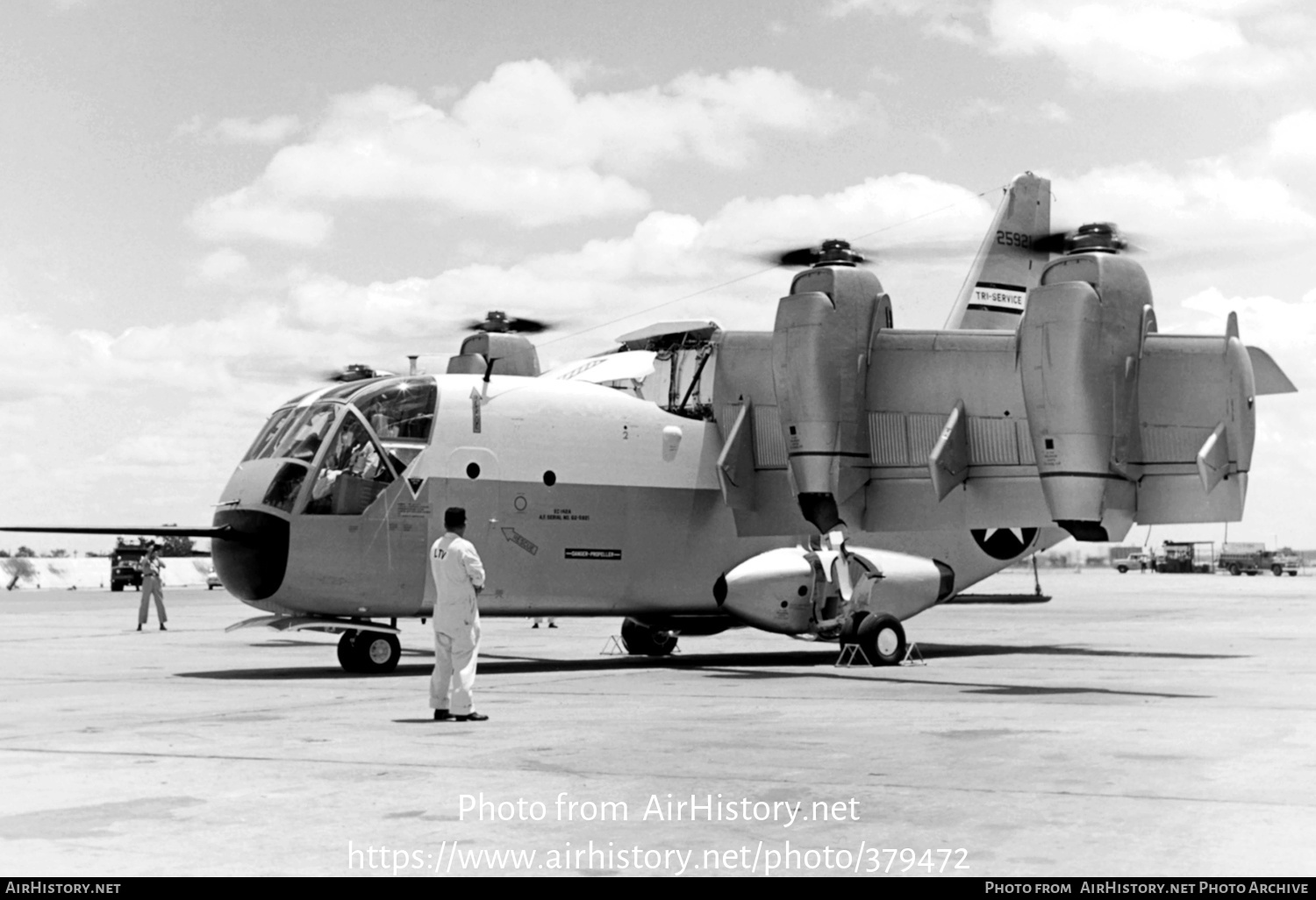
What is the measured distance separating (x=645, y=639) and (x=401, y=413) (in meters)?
6.39

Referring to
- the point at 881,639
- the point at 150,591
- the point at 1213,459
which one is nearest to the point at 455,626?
the point at 881,639

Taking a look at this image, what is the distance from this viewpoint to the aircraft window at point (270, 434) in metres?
17.2

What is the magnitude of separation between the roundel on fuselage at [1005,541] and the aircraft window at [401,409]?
30.2 feet

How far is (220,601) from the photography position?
47.8 meters

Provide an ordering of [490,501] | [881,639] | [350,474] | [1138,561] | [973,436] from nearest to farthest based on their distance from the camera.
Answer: [350,474], [490,501], [973,436], [881,639], [1138,561]

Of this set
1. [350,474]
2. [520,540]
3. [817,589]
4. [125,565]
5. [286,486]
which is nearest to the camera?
[286,486]

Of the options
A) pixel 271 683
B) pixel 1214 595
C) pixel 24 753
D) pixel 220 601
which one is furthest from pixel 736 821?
pixel 1214 595

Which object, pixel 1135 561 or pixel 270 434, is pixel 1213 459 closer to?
pixel 270 434

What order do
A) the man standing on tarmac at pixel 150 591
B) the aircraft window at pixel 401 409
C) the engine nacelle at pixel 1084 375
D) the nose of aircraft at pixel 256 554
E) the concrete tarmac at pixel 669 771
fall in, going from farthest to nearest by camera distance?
1. the man standing on tarmac at pixel 150 591
2. the aircraft window at pixel 401 409
3. the nose of aircraft at pixel 256 554
4. the engine nacelle at pixel 1084 375
5. the concrete tarmac at pixel 669 771

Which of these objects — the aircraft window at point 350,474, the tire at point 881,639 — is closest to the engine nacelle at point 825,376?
the tire at point 881,639

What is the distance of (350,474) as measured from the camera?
16.7 m

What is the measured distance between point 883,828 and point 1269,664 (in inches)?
527

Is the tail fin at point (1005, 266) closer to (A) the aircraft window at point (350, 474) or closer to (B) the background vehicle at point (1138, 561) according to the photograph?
→ (A) the aircraft window at point (350, 474)

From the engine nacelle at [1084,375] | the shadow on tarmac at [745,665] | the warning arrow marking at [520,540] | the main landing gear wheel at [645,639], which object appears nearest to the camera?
the shadow on tarmac at [745,665]
